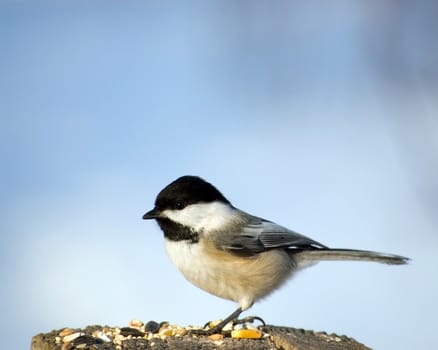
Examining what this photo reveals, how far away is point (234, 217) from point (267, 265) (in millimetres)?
274

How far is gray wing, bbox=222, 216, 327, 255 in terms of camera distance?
3.13 meters

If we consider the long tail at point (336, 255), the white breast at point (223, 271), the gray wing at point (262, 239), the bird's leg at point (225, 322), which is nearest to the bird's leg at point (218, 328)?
the bird's leg at point (225, 322)

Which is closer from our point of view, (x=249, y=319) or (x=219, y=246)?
(x=249, y=319)

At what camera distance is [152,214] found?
10.2 ft

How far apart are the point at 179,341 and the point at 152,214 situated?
91cm

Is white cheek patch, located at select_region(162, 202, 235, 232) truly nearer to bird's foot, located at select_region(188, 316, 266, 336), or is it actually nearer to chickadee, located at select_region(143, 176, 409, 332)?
chickadee, located at select_region(143, 176, 409, 332)

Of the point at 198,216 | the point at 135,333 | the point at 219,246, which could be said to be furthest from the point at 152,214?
the point at 135,333

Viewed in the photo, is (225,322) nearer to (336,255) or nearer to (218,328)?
(218,328)

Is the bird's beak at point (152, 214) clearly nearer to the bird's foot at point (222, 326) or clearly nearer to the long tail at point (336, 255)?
the bird's foot at point (222, 326)

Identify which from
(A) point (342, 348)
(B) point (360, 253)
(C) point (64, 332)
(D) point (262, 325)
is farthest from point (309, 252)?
(C) point (64, 332)

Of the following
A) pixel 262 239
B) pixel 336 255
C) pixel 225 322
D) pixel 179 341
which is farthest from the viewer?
pixel 336 255

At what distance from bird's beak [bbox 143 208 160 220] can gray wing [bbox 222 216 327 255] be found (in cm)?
32

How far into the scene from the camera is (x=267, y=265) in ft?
10.3

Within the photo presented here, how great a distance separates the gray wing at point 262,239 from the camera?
3131 mm
